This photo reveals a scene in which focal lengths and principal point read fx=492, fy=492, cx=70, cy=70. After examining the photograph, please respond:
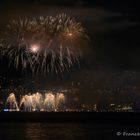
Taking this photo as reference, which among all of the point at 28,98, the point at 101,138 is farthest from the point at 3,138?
the point at 28,98

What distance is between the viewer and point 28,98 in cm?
19950

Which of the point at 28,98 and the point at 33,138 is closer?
the point at 33,138

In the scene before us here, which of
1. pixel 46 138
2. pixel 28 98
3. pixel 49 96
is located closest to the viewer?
pixel 46 138

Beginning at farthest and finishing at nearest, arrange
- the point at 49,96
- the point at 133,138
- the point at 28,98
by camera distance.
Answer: the point at 28,98 → the point at 49,96 → the point at 133,138

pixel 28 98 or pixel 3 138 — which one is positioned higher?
pixel 28 98

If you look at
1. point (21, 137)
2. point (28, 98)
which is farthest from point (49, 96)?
point (21, 137)

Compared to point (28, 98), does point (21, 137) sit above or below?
below

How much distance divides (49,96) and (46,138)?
75.4m

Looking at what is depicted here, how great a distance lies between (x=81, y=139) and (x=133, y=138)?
11.8m

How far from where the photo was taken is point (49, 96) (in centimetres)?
18100

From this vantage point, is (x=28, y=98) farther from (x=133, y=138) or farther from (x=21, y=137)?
(x=133, y=138)

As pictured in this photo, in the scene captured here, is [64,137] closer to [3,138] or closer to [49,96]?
[3,138]

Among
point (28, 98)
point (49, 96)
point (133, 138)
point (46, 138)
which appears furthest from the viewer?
point (28, 98)

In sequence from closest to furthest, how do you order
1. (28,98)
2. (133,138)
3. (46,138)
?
(133,138) → (46,138) → (28,98)
